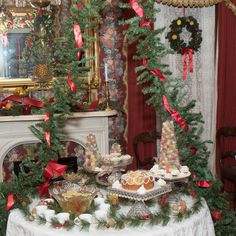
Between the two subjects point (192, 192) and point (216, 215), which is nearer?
point (192, 192)

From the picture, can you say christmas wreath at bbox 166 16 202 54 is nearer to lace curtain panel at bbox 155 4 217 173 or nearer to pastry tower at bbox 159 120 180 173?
lace curtain panel at bbox 155 4 217 173

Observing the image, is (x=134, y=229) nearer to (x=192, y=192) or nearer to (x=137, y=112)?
(x=192, y=192)

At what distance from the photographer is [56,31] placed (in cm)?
522

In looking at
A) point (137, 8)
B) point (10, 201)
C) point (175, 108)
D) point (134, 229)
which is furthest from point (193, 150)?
point (10, 201)

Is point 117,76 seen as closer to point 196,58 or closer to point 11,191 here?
point 196,58

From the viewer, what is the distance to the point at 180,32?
16.6ft

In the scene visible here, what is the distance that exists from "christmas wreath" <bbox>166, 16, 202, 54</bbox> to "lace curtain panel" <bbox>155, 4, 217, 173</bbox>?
6cm

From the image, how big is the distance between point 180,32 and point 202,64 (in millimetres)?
469

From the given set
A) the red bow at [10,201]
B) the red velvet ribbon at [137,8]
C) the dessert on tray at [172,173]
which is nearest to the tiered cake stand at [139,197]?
the dessert on tray at [172,173]

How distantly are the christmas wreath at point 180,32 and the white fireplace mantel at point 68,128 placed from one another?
1032 millimetres

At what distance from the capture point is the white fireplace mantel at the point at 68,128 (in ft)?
16.4

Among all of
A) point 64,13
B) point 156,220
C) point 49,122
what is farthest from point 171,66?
point 156,220

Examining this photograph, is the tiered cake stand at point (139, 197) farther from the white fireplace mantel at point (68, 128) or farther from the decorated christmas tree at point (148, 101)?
the white fireplace mantel at point (68, 128)

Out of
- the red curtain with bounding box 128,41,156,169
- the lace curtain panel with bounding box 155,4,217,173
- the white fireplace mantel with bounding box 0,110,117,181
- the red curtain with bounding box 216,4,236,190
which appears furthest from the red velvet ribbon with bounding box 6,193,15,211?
the red curtain with bounding box 216,4,236,190
